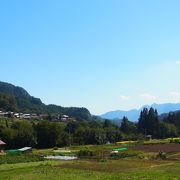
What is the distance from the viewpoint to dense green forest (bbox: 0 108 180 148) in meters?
93.1

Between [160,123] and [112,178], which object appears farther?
[160,123]

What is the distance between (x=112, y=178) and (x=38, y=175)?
7.65m

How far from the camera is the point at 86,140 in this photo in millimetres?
106562

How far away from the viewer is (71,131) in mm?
116500

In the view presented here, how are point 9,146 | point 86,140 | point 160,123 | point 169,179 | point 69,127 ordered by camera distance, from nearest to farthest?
point 169,179, point 9,146, point 86,140, point 69,127, point 160,123

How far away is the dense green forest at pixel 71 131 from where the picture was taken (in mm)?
93062

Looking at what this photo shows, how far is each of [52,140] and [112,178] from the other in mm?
65419

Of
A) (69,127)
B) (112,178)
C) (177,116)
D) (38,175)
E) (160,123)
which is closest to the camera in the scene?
(112,178)

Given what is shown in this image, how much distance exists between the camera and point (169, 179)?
98.3ft

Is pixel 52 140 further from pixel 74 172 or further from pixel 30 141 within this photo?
pixel 74 172

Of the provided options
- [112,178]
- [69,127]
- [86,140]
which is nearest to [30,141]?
[86,140]

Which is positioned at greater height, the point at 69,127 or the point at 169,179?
the point at 69,127

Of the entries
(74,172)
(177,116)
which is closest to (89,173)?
(74,172)

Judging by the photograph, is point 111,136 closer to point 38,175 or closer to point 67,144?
point 67,144
